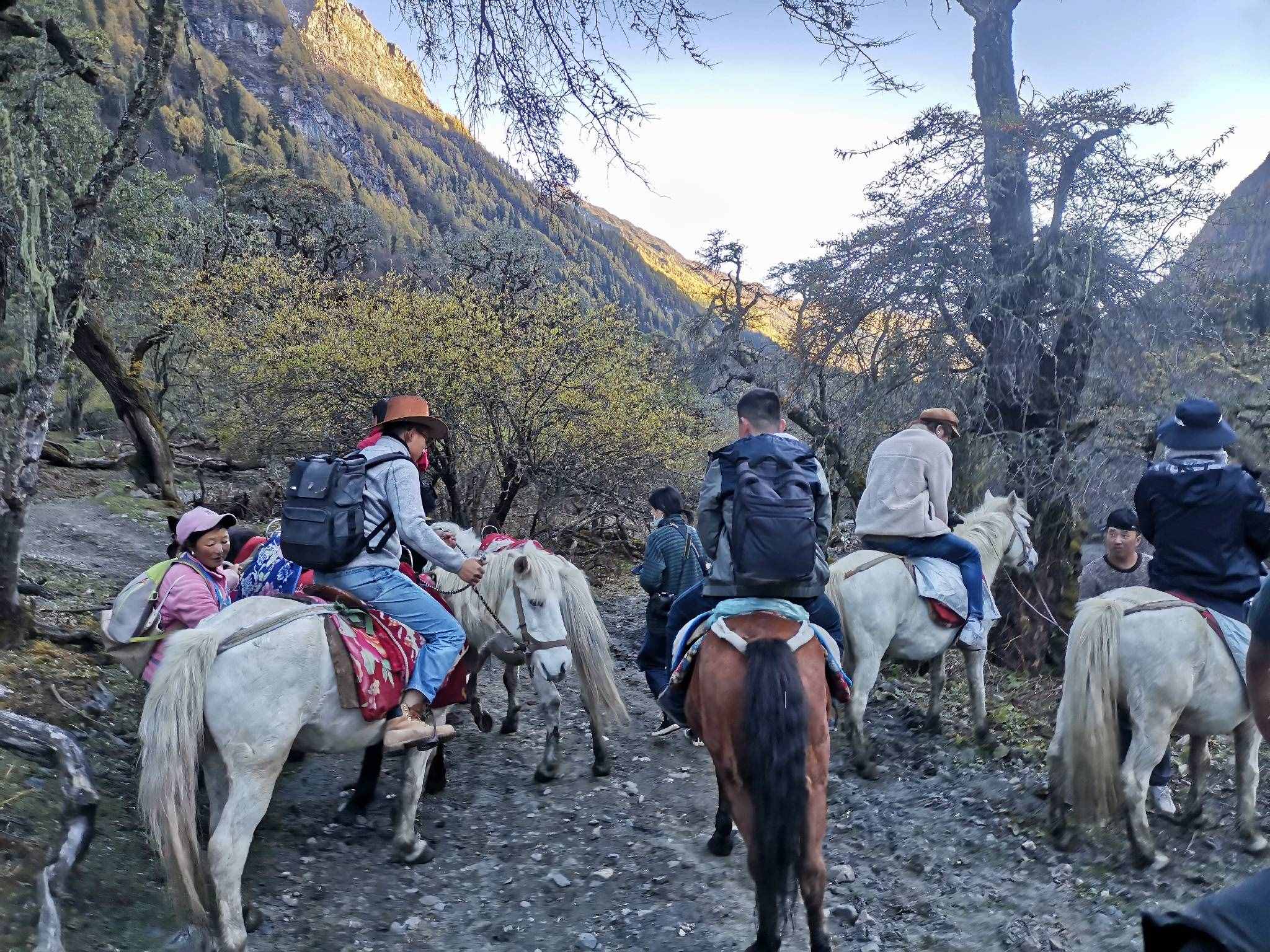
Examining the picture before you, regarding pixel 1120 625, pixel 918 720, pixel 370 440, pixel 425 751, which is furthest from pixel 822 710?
pixel 918 720

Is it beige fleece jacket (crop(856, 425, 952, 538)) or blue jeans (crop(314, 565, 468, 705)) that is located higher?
beige fleece jacket (crop(856, 425, 952, 538))

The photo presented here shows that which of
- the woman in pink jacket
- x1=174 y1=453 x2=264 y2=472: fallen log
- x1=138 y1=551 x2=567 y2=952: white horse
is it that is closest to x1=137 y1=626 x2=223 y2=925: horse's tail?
x1=138 y1=551 x2=567 y2=952: white horse

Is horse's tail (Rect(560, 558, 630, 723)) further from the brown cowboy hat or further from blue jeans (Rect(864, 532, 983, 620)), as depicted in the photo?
blue jeans (Rect(864, 532, 983, 620))

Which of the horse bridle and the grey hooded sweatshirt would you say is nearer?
the grey hooded sweatshirt

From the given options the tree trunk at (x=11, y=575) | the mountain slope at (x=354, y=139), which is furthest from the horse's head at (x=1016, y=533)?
the tree trunk at (x=11, y=575)

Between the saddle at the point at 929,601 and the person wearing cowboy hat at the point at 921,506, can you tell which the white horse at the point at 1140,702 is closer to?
the saddle at the point at 929,601

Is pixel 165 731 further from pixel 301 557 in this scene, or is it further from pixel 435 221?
pixel 435 221

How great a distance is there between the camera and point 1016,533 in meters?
6.86

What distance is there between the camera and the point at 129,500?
1430 cm

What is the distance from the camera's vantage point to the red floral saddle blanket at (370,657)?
4.06 metres

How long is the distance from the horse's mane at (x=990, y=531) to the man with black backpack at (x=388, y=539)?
4.07 meters

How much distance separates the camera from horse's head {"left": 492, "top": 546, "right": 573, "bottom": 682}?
5691mm

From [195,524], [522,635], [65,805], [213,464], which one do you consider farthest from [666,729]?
[213,464]

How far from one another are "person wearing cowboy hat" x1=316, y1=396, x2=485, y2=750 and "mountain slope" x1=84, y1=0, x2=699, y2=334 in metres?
1.41
